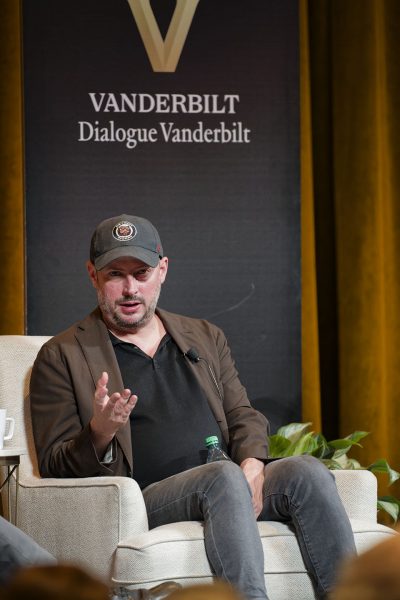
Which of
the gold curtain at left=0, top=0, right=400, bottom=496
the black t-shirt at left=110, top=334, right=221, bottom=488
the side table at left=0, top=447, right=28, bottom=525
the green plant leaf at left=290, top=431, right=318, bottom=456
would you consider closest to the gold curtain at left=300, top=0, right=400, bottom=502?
the gold curtain at left=0, top=0, right=400, bottom=496

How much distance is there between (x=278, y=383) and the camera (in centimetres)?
382

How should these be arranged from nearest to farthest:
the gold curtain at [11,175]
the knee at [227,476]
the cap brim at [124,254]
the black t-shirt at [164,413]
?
the knee at [227,476] < the black t-shirt at [164,413] < the cap brim at [124,254] < the gold curtain at [11,175]

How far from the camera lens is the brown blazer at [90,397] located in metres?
2.60

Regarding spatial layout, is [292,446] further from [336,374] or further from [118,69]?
[118,69]

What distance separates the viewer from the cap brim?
2824 millimetres

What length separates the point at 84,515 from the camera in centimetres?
243

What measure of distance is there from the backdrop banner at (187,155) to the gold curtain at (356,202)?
1.22ft

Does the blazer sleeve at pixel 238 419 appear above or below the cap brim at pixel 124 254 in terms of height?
below

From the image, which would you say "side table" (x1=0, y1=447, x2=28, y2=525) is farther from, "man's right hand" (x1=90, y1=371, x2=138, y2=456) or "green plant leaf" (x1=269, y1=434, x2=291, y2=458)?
"green plant leaf" (x1=269, y1=434, x2=291, y2=458)

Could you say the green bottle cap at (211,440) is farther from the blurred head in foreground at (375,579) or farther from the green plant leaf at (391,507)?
the blurred head in foreground at (375,579)

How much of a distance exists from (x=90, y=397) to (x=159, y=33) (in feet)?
5.59

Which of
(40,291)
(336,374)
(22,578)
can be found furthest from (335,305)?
(22,578)

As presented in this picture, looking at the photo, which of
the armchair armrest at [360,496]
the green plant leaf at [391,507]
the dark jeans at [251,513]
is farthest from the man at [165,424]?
the green plant leaf at [391,507]

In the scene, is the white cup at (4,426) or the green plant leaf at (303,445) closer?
the white cup at (4,426)
